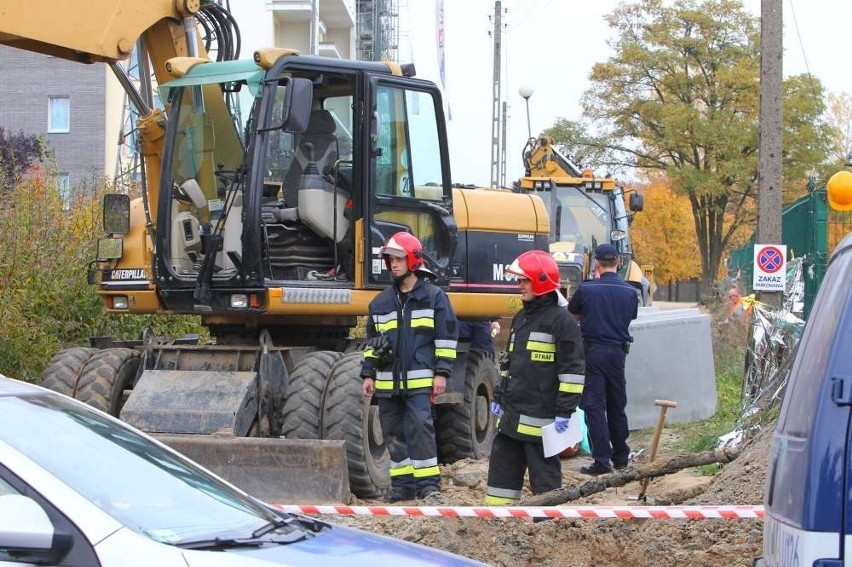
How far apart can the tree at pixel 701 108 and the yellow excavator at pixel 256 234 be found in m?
33.0

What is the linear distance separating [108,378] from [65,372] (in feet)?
1.31

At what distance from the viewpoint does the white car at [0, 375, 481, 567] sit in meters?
3.70

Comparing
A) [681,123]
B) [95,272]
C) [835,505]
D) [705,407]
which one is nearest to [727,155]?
[681,123]

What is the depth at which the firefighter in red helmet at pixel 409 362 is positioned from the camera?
851 centimetres

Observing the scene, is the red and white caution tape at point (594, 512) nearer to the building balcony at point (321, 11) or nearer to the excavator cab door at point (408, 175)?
the excavator cab door at point (408, 175)

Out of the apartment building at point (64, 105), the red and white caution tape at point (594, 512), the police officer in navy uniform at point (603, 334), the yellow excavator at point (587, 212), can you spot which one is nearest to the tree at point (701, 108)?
the apartment building at point (64, 105)

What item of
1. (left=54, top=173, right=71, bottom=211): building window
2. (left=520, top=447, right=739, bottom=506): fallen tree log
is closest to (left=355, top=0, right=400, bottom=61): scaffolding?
(left=54, top=173, right=71, bottom=211): building window

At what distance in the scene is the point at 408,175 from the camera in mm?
10266

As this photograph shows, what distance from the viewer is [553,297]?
799 cm

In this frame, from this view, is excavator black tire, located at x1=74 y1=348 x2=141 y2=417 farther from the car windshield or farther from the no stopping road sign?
the no stopping road sign

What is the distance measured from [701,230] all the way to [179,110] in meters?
37.1

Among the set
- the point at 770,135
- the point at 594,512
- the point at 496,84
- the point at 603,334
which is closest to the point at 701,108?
the point at 496,84

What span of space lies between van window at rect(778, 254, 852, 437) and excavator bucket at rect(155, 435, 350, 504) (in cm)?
471

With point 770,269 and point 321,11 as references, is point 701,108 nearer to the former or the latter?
point 321,11
